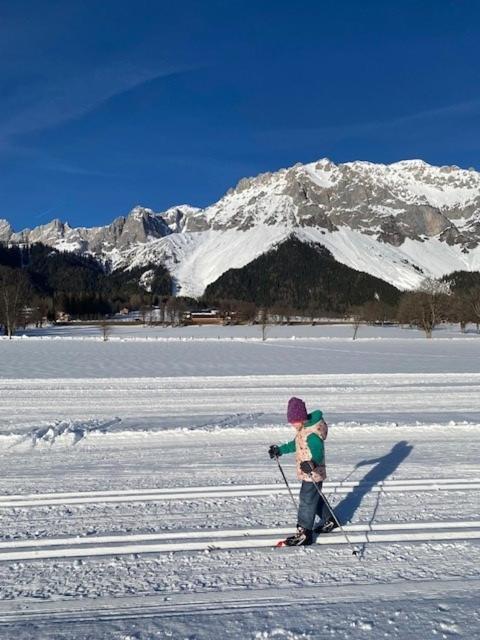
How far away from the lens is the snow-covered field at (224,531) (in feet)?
17.1

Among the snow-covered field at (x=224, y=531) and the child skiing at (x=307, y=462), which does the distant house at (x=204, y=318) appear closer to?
the snow-covered field at (x=224, y=531)

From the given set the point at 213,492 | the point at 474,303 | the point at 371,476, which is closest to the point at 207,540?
the point at 213,492

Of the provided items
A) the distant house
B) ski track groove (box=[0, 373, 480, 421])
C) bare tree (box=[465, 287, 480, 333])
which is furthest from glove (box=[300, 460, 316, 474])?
the distant house

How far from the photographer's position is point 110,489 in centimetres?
889

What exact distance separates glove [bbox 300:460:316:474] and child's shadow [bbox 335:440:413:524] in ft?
4.63

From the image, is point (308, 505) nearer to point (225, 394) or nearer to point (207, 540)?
point (207, 540)

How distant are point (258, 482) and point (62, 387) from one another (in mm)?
15261

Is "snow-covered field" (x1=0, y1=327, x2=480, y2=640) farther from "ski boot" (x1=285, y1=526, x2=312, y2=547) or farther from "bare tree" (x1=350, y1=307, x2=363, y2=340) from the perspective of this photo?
"bare tree" (x1=350, y1=307, x2=363, y2=340)

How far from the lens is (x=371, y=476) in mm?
9648

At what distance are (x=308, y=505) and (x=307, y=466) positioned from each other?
566mm

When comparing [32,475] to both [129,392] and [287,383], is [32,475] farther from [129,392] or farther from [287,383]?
[287,383]

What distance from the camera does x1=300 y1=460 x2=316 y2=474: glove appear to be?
6668mm

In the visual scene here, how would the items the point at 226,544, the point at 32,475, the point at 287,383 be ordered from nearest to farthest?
the point at 226,544 < the point at 32,475 < the point at 287,383

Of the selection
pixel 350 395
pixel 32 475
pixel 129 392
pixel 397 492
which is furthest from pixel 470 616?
pixel 129 392
